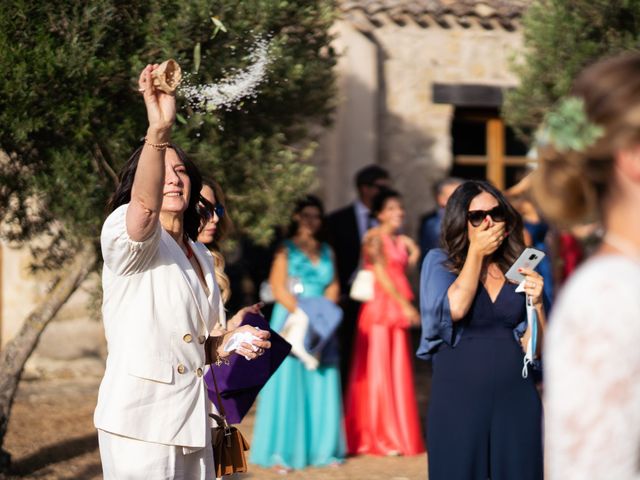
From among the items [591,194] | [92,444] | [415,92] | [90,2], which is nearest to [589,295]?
[591,194]

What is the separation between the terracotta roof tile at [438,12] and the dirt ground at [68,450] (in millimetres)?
4401

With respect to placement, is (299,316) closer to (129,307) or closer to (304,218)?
(304,218)

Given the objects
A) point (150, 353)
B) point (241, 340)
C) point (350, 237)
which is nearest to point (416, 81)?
point (350, 237)

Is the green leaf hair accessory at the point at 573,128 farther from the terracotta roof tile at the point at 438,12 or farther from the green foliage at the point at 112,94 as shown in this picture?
the terracotta roof tile at the point at 438,12

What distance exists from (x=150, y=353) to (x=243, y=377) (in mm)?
1021

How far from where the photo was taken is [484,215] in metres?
4.62

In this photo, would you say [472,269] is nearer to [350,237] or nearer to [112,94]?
[112,94]

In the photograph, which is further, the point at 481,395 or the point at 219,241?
the point at 219,241

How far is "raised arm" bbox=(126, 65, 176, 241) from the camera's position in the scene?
3.02 m

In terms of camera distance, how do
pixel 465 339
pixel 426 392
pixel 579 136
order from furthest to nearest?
pixel 426 392 < pixel 465 339 < pixel 579 136

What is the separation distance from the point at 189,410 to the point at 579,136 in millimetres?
1846

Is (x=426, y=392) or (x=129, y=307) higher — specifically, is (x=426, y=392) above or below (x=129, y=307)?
below

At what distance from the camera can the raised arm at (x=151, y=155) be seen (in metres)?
3.02

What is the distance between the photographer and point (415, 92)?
11938mm
